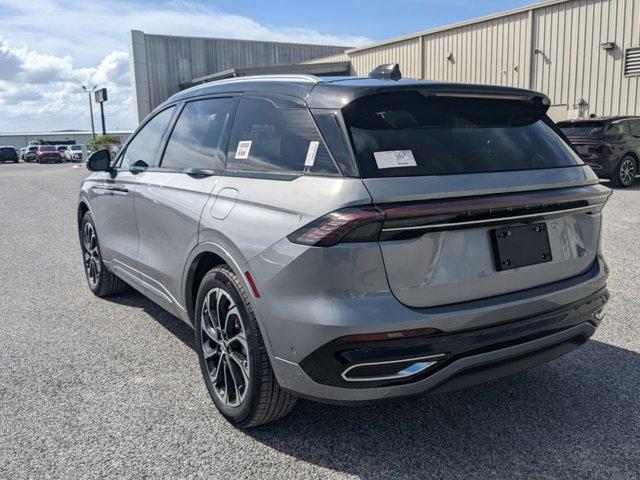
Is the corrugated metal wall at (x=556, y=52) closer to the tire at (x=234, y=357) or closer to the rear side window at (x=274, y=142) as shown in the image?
the rear side window at (x=274, y=142)

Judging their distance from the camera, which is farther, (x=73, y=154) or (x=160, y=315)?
(x=73, y=154)

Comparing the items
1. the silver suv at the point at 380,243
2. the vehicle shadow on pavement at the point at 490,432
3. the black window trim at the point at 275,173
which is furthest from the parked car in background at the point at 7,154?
the vehicle shadow on pavement at the point at 490,432

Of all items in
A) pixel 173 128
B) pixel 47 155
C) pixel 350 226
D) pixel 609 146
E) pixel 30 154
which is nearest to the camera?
pixel 350 226

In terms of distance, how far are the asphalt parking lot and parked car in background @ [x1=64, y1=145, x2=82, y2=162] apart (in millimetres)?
48276

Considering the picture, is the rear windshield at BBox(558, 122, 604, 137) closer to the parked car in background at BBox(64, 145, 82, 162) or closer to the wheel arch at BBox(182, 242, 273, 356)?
the wheel arch at BBox(182, 242, 273, 356)

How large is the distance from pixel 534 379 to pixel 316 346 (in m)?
1.75

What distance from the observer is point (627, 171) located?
13.7 metres

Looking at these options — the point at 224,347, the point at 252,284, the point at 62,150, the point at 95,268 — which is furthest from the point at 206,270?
the point at 62,150

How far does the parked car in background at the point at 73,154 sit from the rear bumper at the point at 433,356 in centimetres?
5073

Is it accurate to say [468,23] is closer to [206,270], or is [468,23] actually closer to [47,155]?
[206,270]

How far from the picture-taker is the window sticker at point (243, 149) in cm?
312

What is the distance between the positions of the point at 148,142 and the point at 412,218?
2.68 m

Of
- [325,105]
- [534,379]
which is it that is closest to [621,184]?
[534,379]

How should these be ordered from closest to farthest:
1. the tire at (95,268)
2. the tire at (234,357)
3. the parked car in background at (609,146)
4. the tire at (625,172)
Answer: the tire at (234,357) < the tire at (95,268) < the parked car in background at (609,146) < the tire at (625,172)
